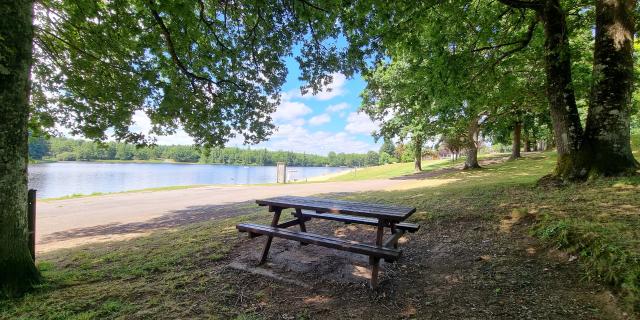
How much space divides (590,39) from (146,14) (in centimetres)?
1835

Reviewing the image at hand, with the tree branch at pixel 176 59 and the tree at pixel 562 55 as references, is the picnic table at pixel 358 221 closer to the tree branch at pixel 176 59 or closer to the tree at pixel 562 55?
the tree branch at pixel 176 59

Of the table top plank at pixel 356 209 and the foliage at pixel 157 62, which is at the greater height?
the foliage at pixel 157 62

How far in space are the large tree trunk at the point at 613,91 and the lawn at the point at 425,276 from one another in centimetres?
86

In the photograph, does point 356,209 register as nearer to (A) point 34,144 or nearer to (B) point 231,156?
(A) point 34,144

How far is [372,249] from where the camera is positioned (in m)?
3.35

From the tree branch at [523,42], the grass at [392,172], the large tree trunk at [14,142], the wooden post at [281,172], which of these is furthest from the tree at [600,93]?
the wooden post at [281,172]

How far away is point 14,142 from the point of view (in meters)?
3.50

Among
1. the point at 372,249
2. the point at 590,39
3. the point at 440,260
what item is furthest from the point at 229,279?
the point at 590,39

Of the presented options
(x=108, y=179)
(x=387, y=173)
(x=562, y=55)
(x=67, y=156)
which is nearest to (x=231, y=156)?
(x=67, y=156)

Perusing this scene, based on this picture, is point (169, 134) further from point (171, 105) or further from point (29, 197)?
point (29, 197)

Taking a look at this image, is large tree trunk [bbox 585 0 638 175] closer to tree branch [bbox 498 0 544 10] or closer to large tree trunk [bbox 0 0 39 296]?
tree branch [bbox 498 0 544 10]

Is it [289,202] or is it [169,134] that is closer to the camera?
[289,202]

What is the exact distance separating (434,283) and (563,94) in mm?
5805

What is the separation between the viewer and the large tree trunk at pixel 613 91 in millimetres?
6086
